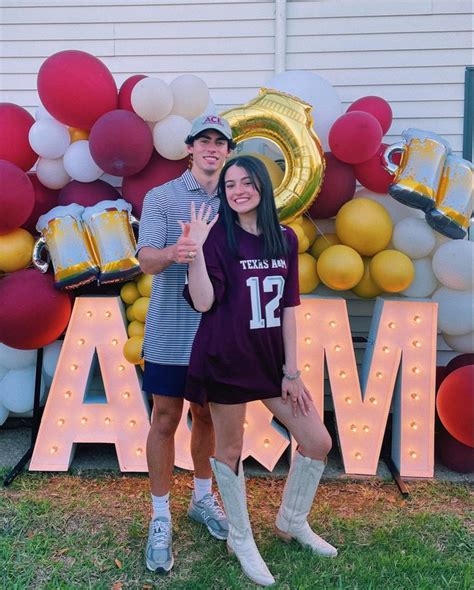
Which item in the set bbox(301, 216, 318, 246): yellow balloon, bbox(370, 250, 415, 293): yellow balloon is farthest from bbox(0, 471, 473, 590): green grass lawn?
bbox(301, 216, 318, 246): yellow balloon

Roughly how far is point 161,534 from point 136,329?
1.25 m

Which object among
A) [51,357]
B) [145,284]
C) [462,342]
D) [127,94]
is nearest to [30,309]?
[51,357]

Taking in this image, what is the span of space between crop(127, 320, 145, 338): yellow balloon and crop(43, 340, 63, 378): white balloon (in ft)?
1.93

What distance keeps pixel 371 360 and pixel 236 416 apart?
144cm

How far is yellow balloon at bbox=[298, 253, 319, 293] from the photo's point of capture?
3.29 metres

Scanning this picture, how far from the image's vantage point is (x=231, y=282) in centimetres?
206

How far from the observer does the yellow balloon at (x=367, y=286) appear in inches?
134

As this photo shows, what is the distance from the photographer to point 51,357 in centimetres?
358

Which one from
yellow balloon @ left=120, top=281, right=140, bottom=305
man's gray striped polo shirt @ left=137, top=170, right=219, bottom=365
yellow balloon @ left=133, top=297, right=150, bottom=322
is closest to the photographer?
man's gray striped polo shirt @ left=137, top=170, right=219, bottom=365

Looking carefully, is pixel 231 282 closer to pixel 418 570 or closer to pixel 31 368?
pixel 418 570

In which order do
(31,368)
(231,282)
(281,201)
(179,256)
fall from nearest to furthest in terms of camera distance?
(179,256), (231,282), (281,201), (31,368)

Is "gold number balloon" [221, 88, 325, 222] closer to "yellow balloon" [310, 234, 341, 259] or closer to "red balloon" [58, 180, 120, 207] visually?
"yellow balloon" [310, 234, 341, 259]

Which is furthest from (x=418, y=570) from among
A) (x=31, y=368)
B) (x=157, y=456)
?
(x=31, y=368)

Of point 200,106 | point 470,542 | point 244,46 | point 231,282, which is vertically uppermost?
point 244,46
